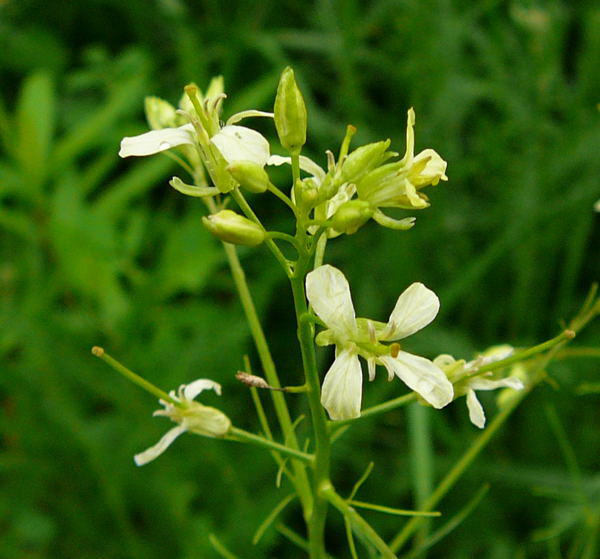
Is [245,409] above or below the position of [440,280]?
below

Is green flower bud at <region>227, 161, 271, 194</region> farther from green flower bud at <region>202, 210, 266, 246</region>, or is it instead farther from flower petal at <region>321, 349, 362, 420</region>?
flower petal at <region>321, 349, 362, 420</region>

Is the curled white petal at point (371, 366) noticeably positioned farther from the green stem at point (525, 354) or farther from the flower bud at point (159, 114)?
the flower bud at point (159, 114)

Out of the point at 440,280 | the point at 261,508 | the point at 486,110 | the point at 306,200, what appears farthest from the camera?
the point at 486,110

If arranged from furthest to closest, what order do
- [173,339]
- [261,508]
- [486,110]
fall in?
[486,110] → [173,339] → [261,508]

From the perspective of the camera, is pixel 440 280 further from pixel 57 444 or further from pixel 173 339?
pixel 57 444

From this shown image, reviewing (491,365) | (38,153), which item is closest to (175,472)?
(38,153)

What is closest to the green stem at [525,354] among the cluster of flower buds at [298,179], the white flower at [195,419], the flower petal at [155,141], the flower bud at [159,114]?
the cluster of flower buds at [298,179]

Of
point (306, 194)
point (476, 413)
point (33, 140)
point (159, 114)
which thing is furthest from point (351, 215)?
point (33, 140)

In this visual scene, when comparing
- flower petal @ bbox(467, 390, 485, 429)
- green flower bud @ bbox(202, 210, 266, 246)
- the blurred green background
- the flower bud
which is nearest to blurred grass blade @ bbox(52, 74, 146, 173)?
the blurred green background
